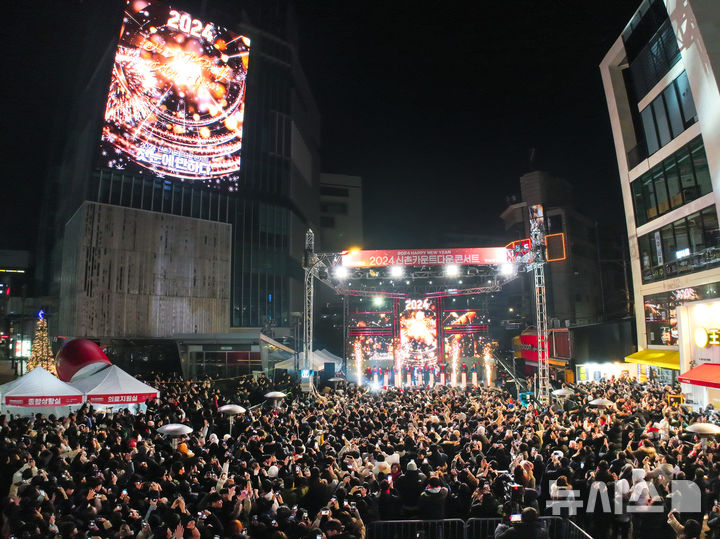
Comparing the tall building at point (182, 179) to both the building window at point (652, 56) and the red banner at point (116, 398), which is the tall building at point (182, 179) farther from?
the building window at point (652, 56)

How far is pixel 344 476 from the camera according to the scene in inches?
330

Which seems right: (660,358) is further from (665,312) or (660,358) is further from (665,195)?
(665,195)

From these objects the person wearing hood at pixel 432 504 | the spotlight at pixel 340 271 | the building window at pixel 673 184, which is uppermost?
the building window at pixel 673 184

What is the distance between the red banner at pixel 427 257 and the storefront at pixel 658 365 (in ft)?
24.5

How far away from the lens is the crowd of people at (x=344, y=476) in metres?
6.39

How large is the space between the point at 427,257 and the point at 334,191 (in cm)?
3969

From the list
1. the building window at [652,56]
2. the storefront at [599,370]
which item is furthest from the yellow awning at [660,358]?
the building window at [652,56]

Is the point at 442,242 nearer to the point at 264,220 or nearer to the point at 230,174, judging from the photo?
the point at 264,220

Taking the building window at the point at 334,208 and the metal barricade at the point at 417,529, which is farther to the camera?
the building window at the point at 334,208

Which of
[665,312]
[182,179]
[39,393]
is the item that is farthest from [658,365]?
[182,179]

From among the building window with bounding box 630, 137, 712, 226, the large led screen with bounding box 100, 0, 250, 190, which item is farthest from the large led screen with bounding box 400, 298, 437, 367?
the large led screen with bounding box 100, 0, 250, 190

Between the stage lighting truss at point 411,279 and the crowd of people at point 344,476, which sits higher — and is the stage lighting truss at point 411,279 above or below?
above

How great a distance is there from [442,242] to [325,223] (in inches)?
623

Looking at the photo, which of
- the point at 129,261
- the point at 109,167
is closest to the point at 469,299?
the point at 129,261
